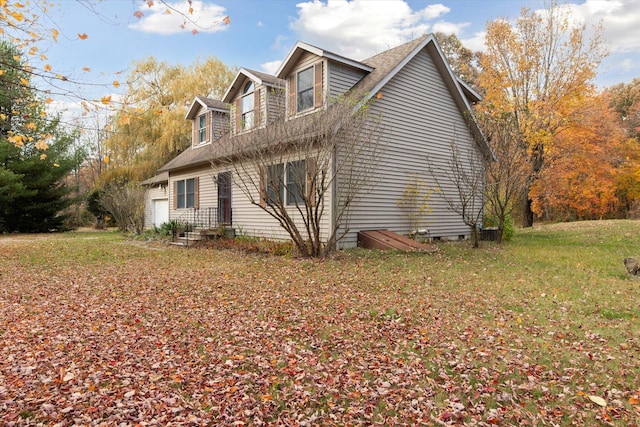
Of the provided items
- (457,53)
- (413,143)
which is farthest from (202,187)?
(457,53)

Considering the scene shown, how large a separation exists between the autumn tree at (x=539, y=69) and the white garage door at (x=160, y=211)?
17499 mm

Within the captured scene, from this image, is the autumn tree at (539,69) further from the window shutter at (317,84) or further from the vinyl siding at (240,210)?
the vinyl siding at (240,210)

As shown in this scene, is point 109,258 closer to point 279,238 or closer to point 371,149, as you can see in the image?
point 279,238

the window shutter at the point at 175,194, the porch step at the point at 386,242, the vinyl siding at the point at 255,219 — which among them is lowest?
the porch step at the point at 386,242

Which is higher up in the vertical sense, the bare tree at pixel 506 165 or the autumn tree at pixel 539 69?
the autumn tree at pixel 539 69

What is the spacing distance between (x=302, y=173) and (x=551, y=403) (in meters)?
8.24

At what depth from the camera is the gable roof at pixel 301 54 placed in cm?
1170

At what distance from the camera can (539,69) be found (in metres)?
19.0

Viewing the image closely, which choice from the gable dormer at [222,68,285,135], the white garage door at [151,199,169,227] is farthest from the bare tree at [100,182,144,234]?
the gable dormer at [222,68,285,135]

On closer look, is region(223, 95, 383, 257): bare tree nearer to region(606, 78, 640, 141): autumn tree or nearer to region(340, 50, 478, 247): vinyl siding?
region(340, 50, 478, 247): vinyl siding

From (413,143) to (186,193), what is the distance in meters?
10.7

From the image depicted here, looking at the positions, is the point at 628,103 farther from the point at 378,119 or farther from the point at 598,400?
the point at 598,400

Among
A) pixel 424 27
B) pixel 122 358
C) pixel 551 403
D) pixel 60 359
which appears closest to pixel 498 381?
pixel 551 403

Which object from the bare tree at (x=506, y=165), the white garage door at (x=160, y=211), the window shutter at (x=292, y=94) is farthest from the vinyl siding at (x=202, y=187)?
the bare tree at (x=506, y=165)
